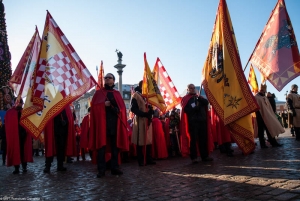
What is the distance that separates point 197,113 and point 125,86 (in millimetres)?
80319

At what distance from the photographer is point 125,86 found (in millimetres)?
87062

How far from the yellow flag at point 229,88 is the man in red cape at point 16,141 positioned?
17.0ft

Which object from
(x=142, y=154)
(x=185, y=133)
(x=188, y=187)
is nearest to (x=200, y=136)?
(x=185, y=133)

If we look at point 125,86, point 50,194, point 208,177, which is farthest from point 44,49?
point 125,86

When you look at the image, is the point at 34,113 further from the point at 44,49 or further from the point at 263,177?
the point at 263,177

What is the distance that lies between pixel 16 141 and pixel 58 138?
1.26 metres

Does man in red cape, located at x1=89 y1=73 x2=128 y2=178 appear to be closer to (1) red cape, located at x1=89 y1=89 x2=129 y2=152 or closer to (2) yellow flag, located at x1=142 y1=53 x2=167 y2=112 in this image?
(1) red cape, located at x1=89 y1=89 x2=129 y2=152

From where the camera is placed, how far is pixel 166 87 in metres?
11.2

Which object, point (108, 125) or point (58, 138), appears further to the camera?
point (58, 138)

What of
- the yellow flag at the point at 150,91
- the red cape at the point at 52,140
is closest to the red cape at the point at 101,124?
the red cape at the point at 52,140

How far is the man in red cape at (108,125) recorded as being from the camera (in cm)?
593

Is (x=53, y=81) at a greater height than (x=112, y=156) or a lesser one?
greater

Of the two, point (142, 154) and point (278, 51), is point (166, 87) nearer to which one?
point (142, 154)

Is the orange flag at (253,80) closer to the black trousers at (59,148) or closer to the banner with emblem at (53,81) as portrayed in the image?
the banner with emblem at (53,81)
